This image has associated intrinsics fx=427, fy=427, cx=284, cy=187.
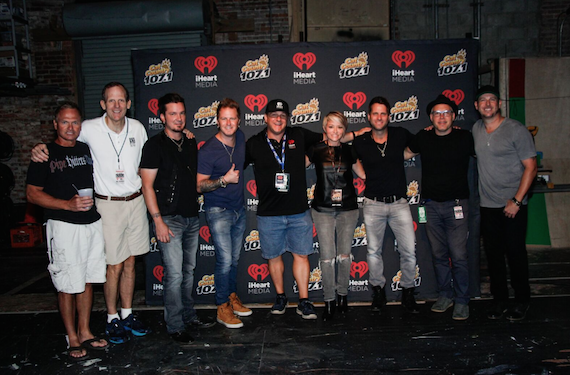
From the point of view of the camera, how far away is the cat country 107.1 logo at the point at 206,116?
14.2 feet

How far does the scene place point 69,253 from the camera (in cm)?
322

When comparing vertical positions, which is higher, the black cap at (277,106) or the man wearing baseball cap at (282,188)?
the black cap at (277,106)

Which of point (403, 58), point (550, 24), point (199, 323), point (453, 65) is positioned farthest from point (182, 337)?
point (550, 24)

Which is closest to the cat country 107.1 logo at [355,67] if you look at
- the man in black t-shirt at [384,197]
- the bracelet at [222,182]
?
the man in black t-shirt at [384,197]

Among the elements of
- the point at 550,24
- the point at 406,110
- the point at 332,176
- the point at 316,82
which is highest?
the point at 550,24

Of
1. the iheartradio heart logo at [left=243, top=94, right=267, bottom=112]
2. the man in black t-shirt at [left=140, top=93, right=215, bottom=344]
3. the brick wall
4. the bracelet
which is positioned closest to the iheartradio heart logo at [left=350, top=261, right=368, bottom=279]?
the bracelet

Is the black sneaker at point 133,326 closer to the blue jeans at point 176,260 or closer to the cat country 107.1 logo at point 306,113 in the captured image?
the blue jeans at point 176,260

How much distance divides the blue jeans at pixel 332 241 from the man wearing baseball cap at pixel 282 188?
0.37 ft

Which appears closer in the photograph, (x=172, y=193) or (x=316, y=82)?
(x=172, y=193)

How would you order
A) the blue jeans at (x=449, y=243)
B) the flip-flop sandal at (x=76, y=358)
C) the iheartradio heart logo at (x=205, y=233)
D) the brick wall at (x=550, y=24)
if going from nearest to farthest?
the flip-flop sandal at (x=76, y=358)
the blue jeans at (x=449, y=243)
the iheartradio heart logo at (x=205, y=233)
the brick wall at (x=550, y=24)

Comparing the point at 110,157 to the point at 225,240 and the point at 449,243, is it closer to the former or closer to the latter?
the point at 225,240

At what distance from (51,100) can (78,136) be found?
577 cm

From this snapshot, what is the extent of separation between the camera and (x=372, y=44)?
428 cm

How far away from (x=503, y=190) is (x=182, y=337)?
302 centimetres
